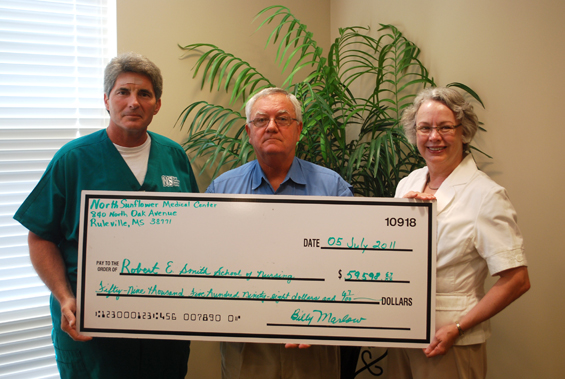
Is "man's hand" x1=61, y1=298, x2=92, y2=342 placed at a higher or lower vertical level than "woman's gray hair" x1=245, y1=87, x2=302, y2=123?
lower

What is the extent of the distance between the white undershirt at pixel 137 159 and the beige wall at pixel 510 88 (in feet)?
2.66

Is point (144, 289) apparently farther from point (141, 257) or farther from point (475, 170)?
point (475, 170)

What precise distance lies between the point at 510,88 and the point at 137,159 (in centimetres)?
167

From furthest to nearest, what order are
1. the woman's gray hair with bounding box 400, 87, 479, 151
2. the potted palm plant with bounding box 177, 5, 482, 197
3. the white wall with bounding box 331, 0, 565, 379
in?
the potted palm plant with bounding box 177, 5, 482, 197 → the white wall with bounding box 331, 0, 565, 379 → the woman's gray hair with bounding box 400, 87, 479, 151

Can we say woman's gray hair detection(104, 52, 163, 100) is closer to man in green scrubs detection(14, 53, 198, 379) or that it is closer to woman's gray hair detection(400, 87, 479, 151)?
man in green scrubs detection(14, 53, 198, 379)

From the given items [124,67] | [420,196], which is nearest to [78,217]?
[124,67]

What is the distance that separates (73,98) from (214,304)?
1.52 m

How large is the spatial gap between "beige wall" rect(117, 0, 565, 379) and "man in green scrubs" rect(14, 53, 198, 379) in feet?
2.76

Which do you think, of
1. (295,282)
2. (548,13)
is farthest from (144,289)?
(548,13)

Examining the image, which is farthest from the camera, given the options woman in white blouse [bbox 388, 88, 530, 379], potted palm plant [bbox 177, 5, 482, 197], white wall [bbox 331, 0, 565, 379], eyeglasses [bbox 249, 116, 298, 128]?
potted palm plant [bbox 177, 5, 482, 197]

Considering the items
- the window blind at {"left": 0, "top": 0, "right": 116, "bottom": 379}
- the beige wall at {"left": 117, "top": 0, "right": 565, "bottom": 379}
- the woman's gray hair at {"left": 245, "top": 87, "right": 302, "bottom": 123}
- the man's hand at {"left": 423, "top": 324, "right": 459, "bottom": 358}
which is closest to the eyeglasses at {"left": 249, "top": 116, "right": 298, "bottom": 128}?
the woman's gray hair at {"left": 245, "top": 87, "right": 302, "bottom": 123}

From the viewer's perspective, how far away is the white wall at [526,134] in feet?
5.21

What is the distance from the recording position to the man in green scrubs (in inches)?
50.3

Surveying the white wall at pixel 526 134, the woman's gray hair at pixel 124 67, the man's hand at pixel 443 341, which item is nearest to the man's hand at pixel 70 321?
Result: the woman's gray hair at pixel 124 67
